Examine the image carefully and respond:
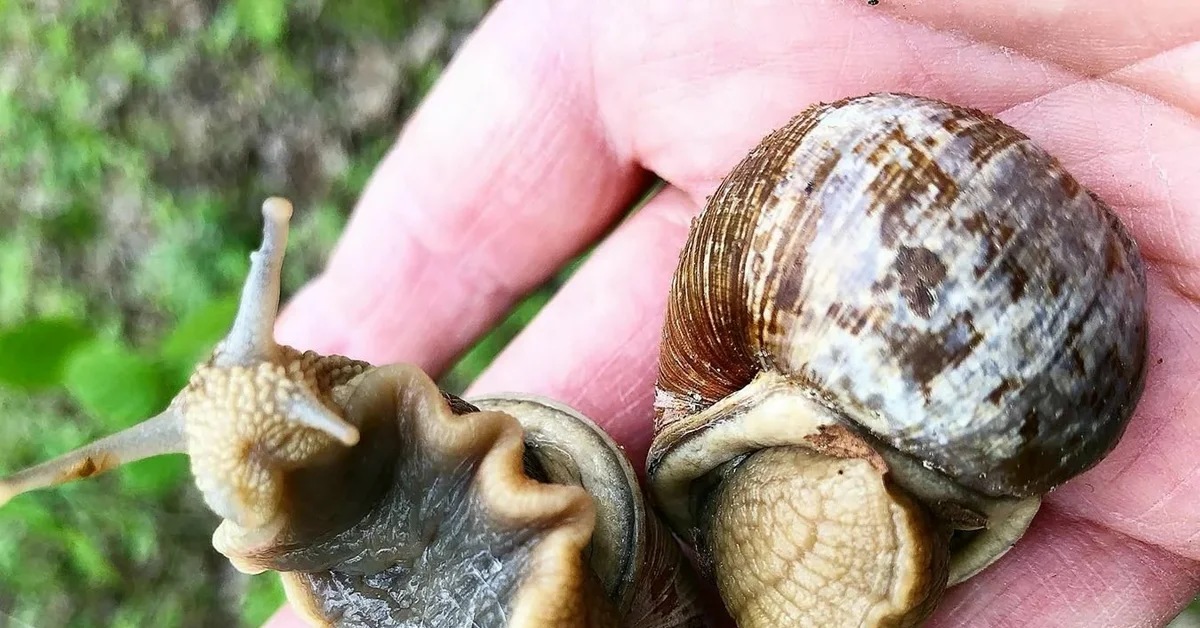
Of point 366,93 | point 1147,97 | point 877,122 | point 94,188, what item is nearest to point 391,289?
point 366,93

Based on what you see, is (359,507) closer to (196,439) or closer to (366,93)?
(196,439)

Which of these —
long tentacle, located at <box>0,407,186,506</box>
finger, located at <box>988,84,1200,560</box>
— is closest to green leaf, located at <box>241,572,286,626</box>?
long tentacle, located at <box>0,407,186,506</box>

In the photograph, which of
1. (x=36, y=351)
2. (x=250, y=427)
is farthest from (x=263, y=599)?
(x=250, y=427)

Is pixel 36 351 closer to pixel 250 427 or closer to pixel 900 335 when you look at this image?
pixel 250 427

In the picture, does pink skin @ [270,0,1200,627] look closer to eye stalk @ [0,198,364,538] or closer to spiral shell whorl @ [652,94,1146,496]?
spiral shell whorl @ [652,94,1146,496]

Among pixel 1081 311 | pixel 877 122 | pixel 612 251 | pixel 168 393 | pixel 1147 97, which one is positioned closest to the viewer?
pixel 1081 311

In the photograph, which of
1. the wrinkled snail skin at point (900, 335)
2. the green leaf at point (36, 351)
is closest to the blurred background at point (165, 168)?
the green leaf at point (36, 351)
